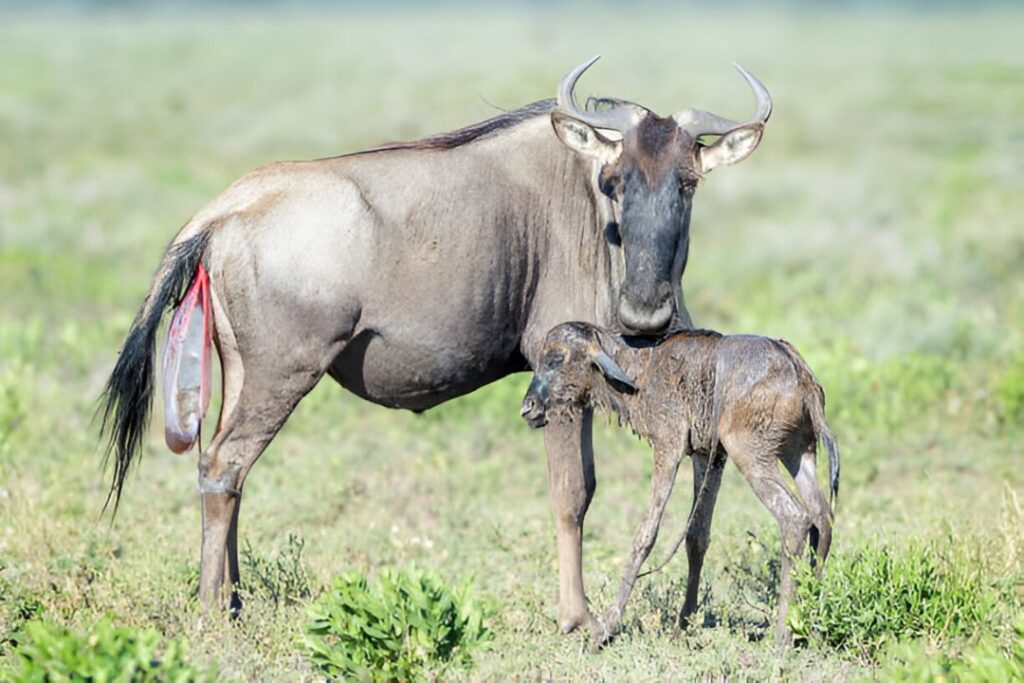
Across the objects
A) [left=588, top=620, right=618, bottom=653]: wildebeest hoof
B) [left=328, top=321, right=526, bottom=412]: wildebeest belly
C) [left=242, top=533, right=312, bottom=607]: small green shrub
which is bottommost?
[left=242, top=533, right=312, bottom=607]: small green shrub

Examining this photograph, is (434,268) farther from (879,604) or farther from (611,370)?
(879,604)

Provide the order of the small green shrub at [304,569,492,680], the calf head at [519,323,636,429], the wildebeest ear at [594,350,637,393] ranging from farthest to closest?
the calf head at [519,323,636,429]
the wildebeest ear at [594,350,637,393]
the small green shrub at [304,569,492,680]

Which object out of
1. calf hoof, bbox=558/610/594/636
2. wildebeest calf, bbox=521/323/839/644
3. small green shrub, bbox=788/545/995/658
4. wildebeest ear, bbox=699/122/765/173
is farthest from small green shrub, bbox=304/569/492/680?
wildebeest ear, bbox=699/122/765/173

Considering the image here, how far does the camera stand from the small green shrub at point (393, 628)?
15.9 ft

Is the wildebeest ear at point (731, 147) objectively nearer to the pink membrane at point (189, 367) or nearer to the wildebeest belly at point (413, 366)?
the wildebeest belly at point (413, 366)

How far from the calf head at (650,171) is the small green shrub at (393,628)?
150 cm

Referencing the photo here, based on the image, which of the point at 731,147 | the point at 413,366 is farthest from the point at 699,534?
the point at 731,147

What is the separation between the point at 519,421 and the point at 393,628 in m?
4.54

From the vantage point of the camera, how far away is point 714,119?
6035mm

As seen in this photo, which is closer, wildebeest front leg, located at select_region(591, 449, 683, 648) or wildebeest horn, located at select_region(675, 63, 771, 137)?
wildebeest front leg, located at select_region(591, 449, 683, 648)

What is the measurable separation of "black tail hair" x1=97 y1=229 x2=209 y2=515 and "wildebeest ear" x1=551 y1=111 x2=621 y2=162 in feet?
5.18

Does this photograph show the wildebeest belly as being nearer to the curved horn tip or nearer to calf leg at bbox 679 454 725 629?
calf leg at bbox 679 454 725 629

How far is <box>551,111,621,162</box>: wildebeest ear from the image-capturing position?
19.4ft

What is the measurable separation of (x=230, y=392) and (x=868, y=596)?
9.14ft
